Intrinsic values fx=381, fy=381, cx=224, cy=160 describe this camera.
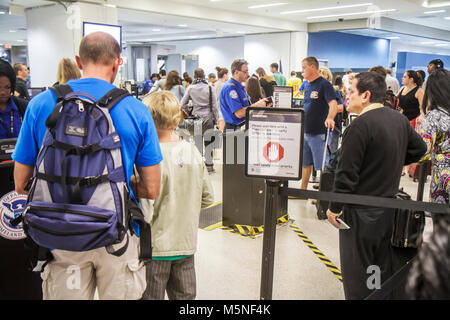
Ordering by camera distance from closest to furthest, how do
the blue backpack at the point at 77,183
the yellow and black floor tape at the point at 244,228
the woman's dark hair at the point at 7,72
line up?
the blue backpack at the point at 77,183
the woman's dark hair at the point at 7,72
the yellow and black floor tape at the point at 244,228

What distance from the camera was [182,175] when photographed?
1.77 meters

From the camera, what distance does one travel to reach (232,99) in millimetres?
4828

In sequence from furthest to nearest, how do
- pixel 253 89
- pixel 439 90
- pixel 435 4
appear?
pixel 435 4
pixel 253 89
pixel 439 90

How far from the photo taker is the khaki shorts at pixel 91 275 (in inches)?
54.6

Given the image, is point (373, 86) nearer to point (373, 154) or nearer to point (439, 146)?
point (373, 154)

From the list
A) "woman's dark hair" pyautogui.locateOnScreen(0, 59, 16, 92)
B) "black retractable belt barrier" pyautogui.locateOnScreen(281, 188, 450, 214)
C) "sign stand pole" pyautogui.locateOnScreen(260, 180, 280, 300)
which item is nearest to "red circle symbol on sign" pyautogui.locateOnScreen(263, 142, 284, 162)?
"sign stand pole" pyautogui.locateOnScreen(260, 180, 280, 300)

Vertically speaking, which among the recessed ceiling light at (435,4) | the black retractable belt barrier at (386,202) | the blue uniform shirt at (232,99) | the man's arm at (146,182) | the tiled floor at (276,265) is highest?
the recessed ceiling light at (435,4)

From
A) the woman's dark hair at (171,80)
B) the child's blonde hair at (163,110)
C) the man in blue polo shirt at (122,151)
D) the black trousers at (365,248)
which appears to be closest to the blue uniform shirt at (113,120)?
the man in blue polo shirt at (122,151)

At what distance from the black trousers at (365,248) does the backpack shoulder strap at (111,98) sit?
137 centimetres

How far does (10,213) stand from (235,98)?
3.35 metres

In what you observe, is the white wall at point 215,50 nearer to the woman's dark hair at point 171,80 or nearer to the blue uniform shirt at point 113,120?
the woman's dark hair at point 171,80

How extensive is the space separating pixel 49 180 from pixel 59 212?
0.12 meters

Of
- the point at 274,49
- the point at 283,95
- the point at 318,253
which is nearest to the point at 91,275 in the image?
the point at 318,253

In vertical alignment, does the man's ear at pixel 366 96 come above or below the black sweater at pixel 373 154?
above
